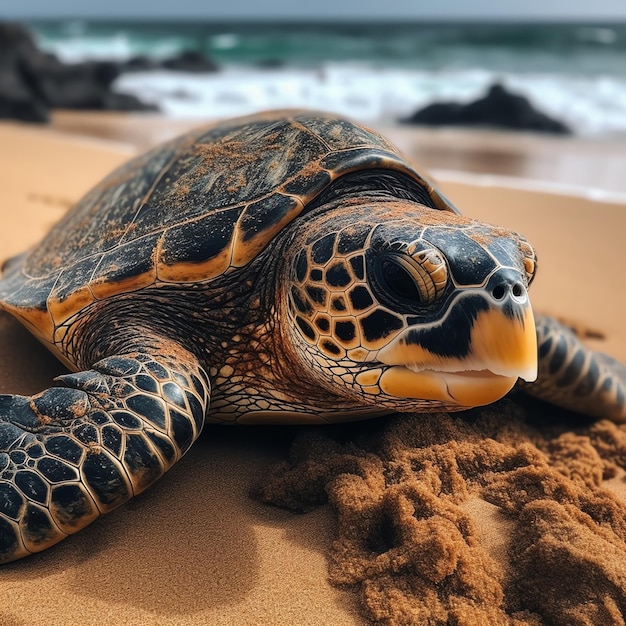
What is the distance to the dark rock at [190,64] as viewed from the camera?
69.5 ft

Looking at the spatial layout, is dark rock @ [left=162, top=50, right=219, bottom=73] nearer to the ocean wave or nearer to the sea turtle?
the ocean wave

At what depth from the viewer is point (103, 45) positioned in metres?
35.6

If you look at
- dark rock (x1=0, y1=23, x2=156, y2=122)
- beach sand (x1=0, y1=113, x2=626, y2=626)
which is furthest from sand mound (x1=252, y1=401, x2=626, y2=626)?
dark rock (x1=0, y1=23, x2=156, y2=122)

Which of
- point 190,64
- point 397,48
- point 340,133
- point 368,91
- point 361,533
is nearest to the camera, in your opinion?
point 361,533

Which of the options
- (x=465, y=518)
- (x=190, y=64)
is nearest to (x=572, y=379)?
(x=465, y=518)

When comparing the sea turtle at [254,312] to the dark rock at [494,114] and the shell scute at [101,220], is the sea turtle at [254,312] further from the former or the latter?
the dark rock at [494,114]

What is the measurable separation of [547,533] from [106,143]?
27.0 ft

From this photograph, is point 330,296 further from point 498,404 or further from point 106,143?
point 106,143

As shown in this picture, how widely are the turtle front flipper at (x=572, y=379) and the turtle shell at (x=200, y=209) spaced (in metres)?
0.62

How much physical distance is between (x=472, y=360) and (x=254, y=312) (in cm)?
73

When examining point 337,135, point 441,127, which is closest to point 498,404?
point 337,135

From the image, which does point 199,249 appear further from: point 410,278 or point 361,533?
point 361,533

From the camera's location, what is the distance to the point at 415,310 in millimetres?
1455

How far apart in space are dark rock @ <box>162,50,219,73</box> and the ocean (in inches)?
22.7
